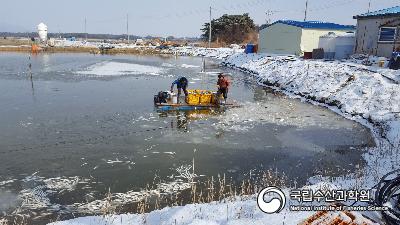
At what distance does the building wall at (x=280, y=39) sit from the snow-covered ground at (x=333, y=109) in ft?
13.2

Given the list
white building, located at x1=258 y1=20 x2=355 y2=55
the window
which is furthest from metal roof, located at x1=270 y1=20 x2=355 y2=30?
the window

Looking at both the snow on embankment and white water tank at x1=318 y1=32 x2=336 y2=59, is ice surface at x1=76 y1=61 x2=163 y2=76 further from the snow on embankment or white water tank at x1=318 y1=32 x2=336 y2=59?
white water tank at x1=318 y1=32 x2=336 y2=59

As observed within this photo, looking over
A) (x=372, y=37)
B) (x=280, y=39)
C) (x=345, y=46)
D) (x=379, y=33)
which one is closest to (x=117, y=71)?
(x=280, y=39)

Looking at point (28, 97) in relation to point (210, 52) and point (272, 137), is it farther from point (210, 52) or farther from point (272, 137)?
point (210, 52)

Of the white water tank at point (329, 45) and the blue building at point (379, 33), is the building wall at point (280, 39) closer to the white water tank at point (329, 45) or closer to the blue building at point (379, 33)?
the white water tank at point (329, 45)

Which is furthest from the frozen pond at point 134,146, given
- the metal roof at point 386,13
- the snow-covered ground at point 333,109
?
the metal roof at point 386,13

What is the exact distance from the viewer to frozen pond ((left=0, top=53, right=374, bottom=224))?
307 inches

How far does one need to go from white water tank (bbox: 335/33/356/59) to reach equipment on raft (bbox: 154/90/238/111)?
16.0 metres

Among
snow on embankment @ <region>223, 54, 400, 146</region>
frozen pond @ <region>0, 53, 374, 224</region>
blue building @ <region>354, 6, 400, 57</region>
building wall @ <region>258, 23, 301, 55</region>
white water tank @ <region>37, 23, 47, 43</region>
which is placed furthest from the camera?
white water tank @ <region>37, 23, 47, 43</region>

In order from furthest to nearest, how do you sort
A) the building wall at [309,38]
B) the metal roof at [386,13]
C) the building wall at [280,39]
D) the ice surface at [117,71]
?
the building wall at [280,39]
the building wall at [309,38]
the ice surface at [117,71]
the metal roof at [386,13]

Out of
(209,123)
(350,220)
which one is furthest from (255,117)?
(350,220)

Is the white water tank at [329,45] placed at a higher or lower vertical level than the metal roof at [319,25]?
lower

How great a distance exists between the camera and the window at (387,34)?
914 inches

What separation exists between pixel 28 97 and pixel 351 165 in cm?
1532
